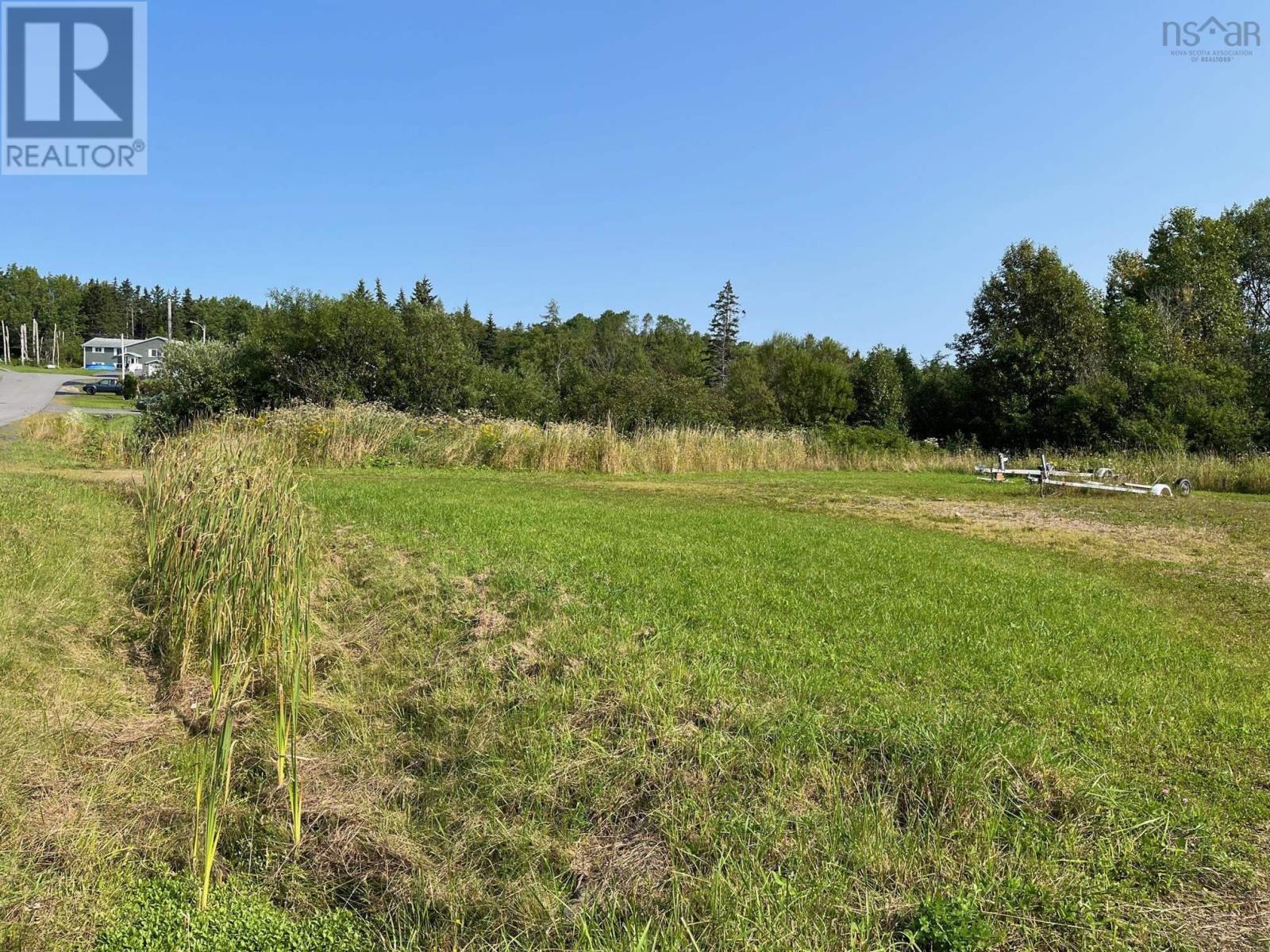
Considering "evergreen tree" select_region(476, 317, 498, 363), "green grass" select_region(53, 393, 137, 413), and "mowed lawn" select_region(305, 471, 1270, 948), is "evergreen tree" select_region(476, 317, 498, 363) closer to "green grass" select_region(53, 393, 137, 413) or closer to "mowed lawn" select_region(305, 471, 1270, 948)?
"green grass" select_region(53, 393, 137, 413)

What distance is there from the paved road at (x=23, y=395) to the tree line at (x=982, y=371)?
721cm

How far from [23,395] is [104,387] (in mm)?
13766

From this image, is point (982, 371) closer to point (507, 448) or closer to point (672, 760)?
point (507, 448)

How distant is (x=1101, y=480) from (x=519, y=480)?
39.0 ft

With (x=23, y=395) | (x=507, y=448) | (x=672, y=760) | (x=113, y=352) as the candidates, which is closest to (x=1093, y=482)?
(x=507, y=448)

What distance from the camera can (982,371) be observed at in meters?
27.4

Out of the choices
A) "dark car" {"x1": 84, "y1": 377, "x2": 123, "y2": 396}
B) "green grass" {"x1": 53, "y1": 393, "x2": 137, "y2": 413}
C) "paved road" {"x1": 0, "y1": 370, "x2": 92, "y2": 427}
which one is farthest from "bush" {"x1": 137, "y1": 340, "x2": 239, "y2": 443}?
"dark car" {"x1": 84, "y1": 377, "x2": 123, "y2": 396}

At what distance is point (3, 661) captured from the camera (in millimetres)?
4773

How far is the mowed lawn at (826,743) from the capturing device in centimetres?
275

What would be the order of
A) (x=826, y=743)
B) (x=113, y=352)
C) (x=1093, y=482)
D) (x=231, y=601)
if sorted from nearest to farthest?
(x=826, y=743) < (x=231, y=601) < (x=1093, y=482) < (x=113, y=352)

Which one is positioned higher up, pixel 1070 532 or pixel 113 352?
pixel 113 352

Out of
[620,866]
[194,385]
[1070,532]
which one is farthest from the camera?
[194,385]

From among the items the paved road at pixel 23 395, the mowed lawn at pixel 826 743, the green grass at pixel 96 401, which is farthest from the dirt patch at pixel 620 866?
the green grass at pixel 96 401

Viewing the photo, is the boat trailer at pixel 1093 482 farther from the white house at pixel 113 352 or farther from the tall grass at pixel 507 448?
the white house at pixel 113 352
